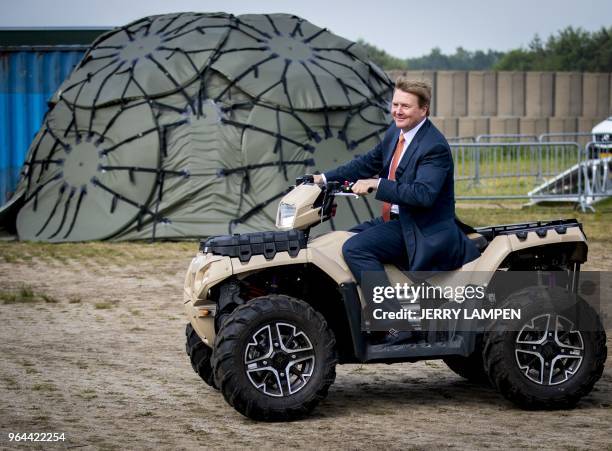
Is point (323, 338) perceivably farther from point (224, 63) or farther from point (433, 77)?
point (433, 77)

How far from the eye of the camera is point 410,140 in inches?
253

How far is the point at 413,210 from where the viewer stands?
633cm

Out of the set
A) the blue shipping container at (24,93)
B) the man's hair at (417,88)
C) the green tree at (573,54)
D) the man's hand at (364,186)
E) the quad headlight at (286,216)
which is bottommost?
the quad headlight at (286,216)

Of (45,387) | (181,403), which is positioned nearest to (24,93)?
(45,387)

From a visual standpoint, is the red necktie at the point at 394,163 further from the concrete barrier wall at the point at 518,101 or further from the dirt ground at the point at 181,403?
the concrete barrier wall at the point at 518,101

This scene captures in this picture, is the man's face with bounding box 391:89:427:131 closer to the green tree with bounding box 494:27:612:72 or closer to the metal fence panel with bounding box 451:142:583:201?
the metal fence panel with bounding box 451:142:583:201

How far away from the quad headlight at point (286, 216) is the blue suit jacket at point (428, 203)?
0.47 metres

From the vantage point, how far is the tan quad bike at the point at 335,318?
6.15 metres

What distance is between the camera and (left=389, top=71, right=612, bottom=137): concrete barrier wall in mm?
39969

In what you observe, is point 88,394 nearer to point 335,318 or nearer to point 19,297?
point 335,318

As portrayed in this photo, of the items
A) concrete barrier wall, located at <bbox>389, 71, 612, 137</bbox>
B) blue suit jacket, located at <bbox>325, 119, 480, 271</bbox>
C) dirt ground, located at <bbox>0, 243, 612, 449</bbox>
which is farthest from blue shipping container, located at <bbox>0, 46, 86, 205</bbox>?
concrete barrier wall, located at <bbox>389, 71, 612, 137</bbox>

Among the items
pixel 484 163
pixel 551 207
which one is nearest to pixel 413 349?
pixel 551 207

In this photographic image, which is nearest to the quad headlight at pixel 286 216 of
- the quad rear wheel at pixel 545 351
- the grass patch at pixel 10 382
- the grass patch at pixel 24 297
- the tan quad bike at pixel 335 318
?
the tan quad bike at pixel 335 318

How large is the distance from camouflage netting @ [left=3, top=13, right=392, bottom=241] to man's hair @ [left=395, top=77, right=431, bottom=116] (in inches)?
392
